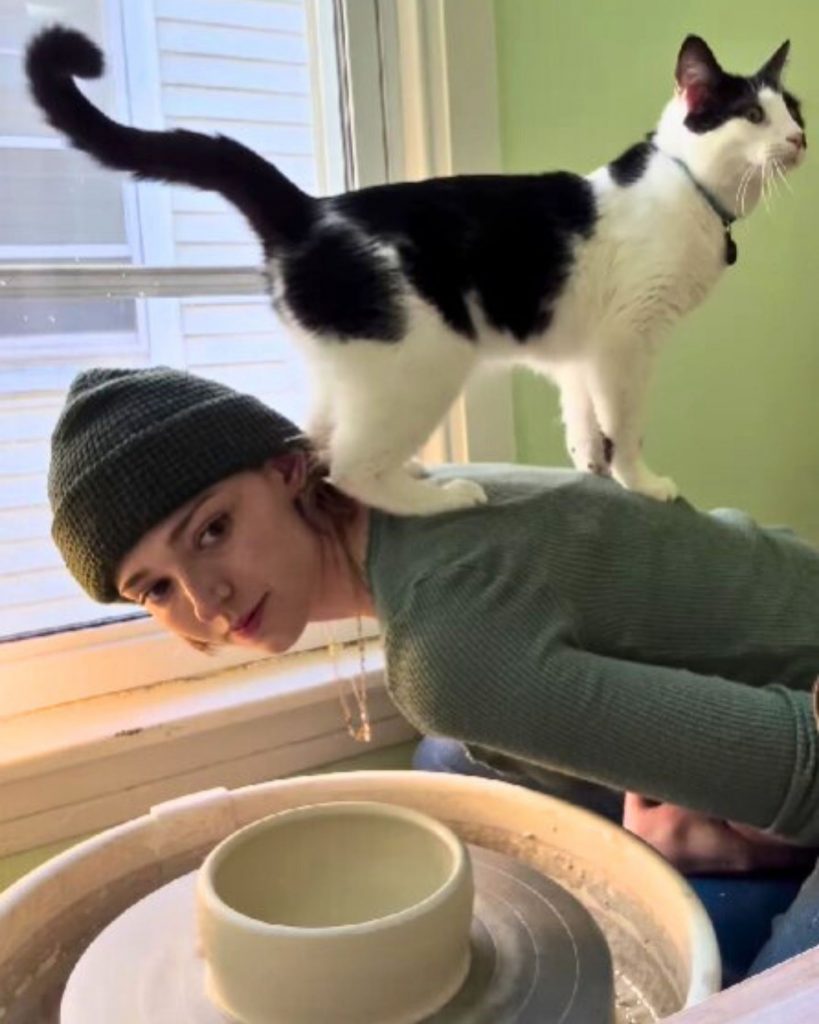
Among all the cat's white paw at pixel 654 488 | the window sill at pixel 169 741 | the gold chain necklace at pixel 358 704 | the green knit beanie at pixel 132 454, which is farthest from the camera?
the gold chain necklace at pixel 358 704

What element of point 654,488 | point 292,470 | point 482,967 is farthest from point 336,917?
point 654,488

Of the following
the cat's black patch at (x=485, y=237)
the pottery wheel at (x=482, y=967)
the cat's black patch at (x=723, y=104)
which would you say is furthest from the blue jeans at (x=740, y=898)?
the cat's black patch at (x=723, y=104)

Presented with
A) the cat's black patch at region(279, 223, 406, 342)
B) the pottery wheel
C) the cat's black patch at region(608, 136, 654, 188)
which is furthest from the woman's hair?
the cat's black patch at region(608, 136, 654, 188)

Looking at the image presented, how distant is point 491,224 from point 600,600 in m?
0.32

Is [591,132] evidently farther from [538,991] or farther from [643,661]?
[538,991]

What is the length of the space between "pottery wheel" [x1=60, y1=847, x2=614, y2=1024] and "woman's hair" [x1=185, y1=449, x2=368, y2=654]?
0.24 meters

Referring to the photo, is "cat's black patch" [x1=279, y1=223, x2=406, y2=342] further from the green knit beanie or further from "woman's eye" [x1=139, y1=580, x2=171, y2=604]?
"woman's eye" [x1=139, y1=580, x2=171, y2=604]

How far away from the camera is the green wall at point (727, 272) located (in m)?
1.35

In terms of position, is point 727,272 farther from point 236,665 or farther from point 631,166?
point 236,665

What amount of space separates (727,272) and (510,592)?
86 cm

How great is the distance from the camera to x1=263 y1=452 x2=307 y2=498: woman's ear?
2.96ft

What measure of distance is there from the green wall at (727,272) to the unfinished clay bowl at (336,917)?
2.27 feet

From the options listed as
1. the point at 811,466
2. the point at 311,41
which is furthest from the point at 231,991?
the point at 811,466

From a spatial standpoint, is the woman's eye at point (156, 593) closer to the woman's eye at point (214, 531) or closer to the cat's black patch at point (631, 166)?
the woman's eye at point (214, 531)
